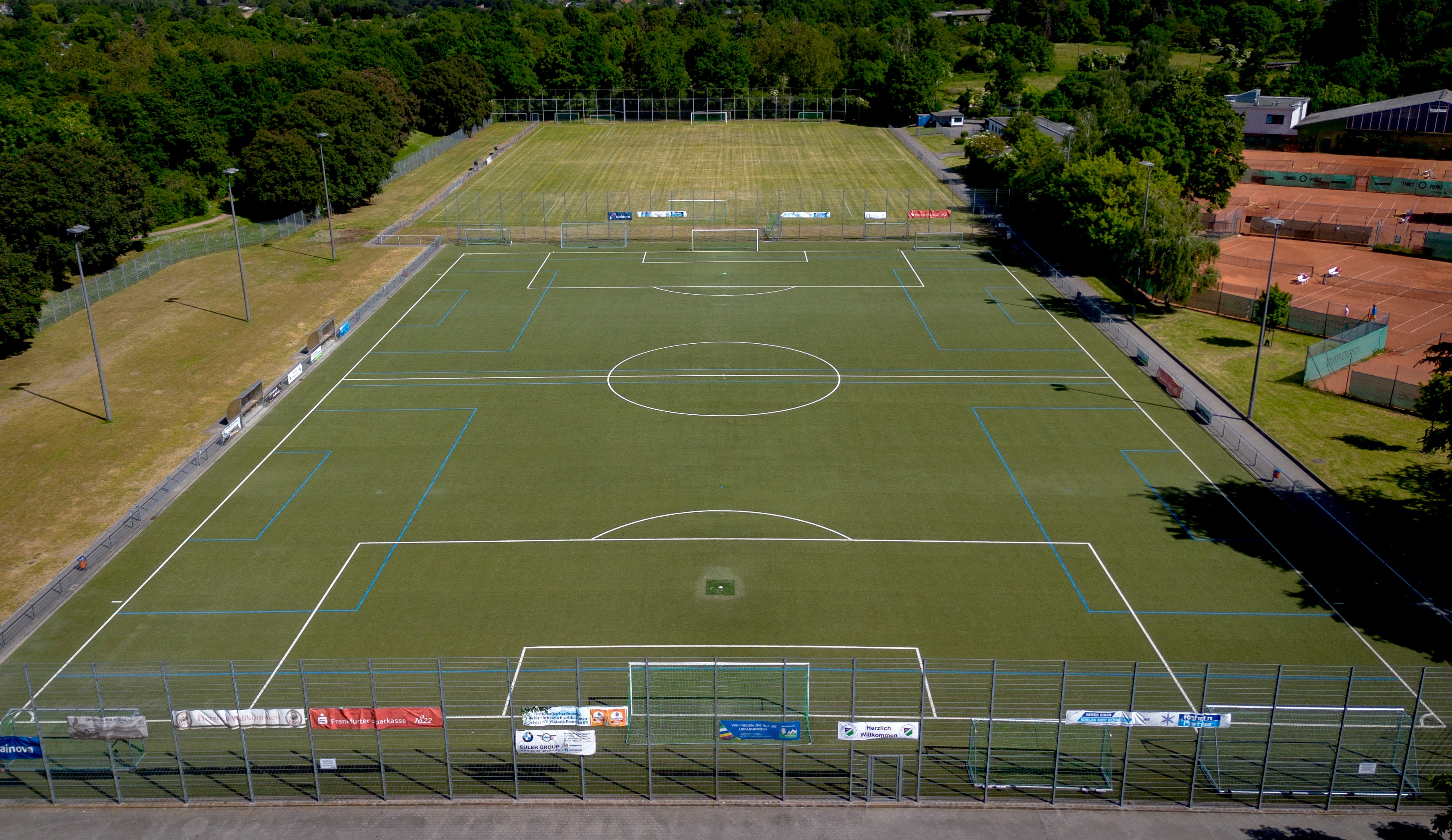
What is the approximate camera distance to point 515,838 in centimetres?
2752

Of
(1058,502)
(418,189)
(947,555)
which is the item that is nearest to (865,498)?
A: (947,555)

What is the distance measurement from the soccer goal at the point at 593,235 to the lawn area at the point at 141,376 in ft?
44.1

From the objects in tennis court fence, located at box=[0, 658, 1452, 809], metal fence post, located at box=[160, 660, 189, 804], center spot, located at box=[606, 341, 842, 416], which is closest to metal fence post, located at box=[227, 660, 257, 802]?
tennis court fence, located at box=[0, 658, 1452, 809]

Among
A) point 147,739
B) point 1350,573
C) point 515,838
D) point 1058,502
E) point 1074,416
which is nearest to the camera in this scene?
point 515,838

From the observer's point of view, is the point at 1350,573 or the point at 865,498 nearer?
the point at 1350,573

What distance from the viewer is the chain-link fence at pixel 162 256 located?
71188mm

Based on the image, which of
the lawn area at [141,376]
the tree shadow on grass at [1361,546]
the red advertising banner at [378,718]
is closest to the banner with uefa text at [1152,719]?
the tree shadow on grass at [1361,546]

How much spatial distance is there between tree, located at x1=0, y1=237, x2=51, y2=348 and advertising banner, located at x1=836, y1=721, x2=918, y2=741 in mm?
57375

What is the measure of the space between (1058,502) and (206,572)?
34633 mm

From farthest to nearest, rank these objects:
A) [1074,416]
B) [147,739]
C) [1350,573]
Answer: [1074,416] → [1350,573] → [147,739]

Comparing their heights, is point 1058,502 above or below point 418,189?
below

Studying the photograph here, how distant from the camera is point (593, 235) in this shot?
3634 inches

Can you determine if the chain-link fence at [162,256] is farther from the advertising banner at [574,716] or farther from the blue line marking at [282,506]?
the advertising banner at [574,716]

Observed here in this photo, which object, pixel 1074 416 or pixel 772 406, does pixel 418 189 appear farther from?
pixel 1074 416
